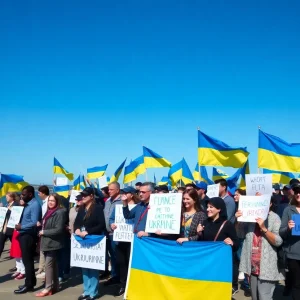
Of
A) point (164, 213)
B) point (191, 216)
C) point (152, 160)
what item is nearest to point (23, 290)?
point (164, 213)

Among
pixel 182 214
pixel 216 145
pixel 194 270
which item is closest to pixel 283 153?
pixel 216 145

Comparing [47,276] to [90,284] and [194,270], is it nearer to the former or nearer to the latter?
[90,284]

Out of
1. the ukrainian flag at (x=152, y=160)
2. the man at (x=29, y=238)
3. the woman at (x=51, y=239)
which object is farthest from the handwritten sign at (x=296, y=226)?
the ukrainian flag at (x=152, y=160)

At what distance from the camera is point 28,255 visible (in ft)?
22.7

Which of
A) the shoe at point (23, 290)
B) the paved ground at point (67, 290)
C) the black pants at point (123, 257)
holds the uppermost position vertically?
the black pants at point (123, 257)

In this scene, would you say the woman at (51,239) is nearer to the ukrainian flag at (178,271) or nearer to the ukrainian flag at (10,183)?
the ukrainian flag at (178,271)

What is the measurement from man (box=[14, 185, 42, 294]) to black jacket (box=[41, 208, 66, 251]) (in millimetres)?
505

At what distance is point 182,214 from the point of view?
574cm

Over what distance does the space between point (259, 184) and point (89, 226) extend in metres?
3.11

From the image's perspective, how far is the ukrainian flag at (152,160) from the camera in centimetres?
1506

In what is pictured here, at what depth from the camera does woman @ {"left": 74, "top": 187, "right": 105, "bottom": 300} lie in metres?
6.38

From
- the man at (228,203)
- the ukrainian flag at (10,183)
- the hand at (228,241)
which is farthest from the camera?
the ukrainian flag at (10,183)

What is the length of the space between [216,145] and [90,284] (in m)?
6.03

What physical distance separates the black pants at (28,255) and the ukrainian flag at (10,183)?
7.27 m
